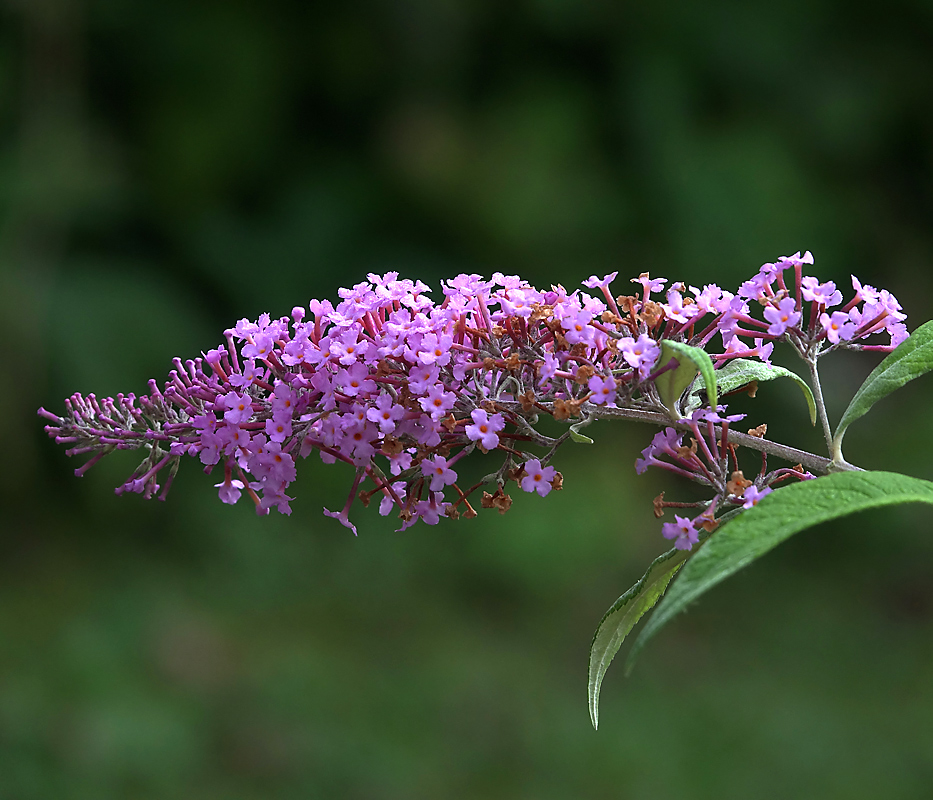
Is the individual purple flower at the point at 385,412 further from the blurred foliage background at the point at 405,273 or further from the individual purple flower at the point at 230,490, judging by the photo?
the blurred foliage background at the point at 405,273

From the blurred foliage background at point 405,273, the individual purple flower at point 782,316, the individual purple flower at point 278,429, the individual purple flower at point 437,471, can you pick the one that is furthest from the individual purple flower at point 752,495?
the blurred foliage background at point 405,273

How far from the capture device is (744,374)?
31.8 inches

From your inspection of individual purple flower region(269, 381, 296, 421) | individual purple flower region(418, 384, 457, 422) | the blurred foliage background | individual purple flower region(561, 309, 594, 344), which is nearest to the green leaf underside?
individual purple flower region(561, 309, 594, 344)

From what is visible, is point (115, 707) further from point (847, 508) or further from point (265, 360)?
point (847, 508)

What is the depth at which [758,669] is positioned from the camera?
307 centimetres

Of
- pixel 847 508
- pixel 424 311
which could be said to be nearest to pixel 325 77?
pixel 424 311

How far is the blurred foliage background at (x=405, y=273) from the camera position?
3.00 meters

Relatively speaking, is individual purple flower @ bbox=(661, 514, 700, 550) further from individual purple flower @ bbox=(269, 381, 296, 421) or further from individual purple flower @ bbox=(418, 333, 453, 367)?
individual purple flower @ bbox=(269, 381, 296, 421)

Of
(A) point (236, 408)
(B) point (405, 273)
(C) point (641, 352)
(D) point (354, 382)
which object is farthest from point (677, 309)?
(B) point (405, 273)

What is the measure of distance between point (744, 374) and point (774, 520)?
0.20 meters

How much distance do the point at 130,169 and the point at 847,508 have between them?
362cm

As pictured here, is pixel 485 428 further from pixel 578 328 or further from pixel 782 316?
pixel 782 316

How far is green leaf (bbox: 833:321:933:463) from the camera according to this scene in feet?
2.63

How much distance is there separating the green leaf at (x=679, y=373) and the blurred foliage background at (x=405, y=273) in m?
2.20
